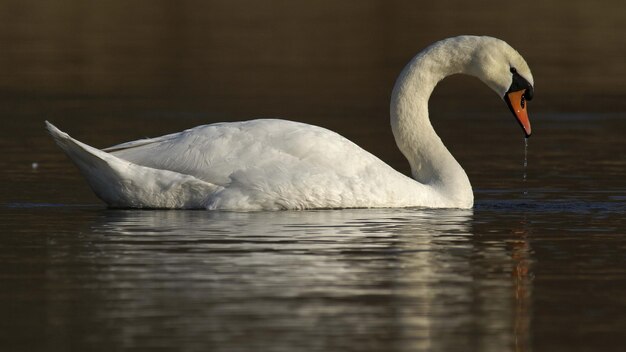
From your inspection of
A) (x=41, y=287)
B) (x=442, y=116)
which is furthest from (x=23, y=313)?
(x=442, y=116)

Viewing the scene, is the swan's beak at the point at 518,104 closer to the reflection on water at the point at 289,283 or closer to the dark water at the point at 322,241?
the dark water at the point at 322,241

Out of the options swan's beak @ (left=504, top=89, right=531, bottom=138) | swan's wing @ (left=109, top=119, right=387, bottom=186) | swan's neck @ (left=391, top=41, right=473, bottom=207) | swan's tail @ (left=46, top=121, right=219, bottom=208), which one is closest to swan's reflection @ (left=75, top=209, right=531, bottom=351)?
swan's tail @ (left=46, top=121, right=219, bottom=208)

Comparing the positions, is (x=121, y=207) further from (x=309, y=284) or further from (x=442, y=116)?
(x=442, y=116)

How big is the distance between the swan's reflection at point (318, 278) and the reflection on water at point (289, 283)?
0.01m

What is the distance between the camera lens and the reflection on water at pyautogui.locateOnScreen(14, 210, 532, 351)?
8.51 meters

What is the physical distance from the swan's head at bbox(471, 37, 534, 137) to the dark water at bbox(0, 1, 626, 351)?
2.74 ft

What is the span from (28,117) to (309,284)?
11886mm

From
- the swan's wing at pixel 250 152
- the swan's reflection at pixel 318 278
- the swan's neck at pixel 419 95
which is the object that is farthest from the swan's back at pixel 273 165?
the swan's neck at pixel 419 95

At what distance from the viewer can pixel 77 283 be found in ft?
32.4

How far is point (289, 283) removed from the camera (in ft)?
32.2

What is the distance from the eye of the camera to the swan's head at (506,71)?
1441 cm

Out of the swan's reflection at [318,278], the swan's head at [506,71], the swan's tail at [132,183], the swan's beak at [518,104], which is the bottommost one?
the swan's reflection at [318,278]

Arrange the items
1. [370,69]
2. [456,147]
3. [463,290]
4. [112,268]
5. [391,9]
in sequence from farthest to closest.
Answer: [391,9]
[370,69]
[456,147]
[112,268]
[463,290]

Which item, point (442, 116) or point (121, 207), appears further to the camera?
point (442, 116)
